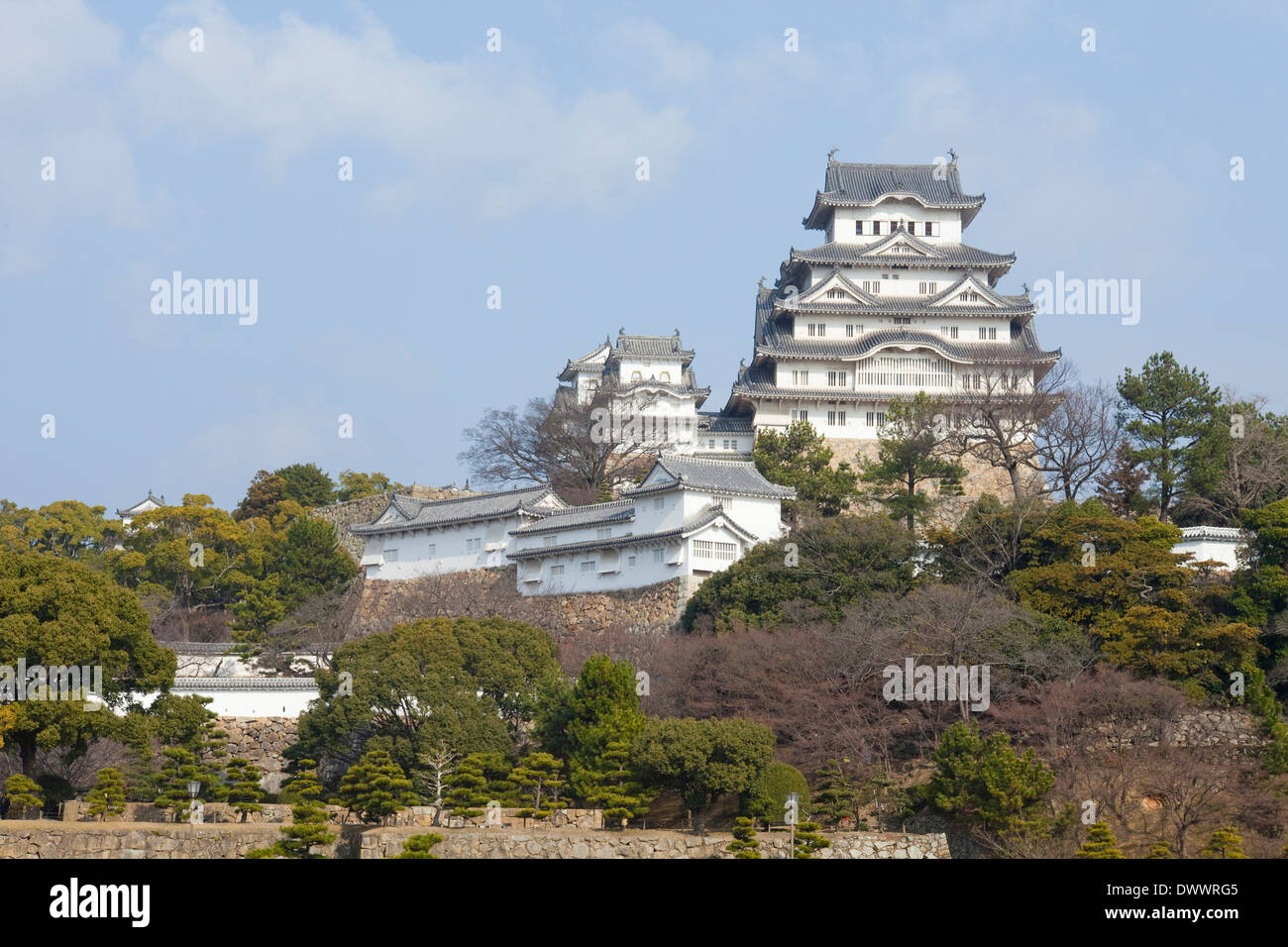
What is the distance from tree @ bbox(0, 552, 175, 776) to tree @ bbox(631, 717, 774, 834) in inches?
329

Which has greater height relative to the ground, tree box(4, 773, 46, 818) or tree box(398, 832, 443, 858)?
tree box(4, 773, 46, 818)

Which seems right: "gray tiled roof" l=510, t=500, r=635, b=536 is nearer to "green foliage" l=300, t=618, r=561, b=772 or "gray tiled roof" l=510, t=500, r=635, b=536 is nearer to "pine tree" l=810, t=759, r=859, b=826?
"green foliage" l=300, t=618, r=561, b=772

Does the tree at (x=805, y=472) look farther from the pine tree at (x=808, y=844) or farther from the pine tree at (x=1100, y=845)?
the pine tree at (x=1100, y=845)

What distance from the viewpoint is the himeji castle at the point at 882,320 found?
49.2 m

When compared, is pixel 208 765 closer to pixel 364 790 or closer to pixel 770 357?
pixel 364 790

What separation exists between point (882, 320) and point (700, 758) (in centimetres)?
2899

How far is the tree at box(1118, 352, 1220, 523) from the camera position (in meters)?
34.6

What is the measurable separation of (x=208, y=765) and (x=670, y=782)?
7.69 m

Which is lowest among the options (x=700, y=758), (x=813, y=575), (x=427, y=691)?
(x=700, y=758)

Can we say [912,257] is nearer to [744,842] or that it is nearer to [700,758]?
[700,758]

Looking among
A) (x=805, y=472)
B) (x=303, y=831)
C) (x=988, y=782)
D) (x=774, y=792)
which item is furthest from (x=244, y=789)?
(x=805, y=472)

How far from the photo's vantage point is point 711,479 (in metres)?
37.2

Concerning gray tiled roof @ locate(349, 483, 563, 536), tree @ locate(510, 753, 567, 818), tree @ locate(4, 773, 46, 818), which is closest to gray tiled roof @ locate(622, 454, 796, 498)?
gray tiled roof @ locate(349, 483, 563, 536)

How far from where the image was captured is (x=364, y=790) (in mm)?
24297
